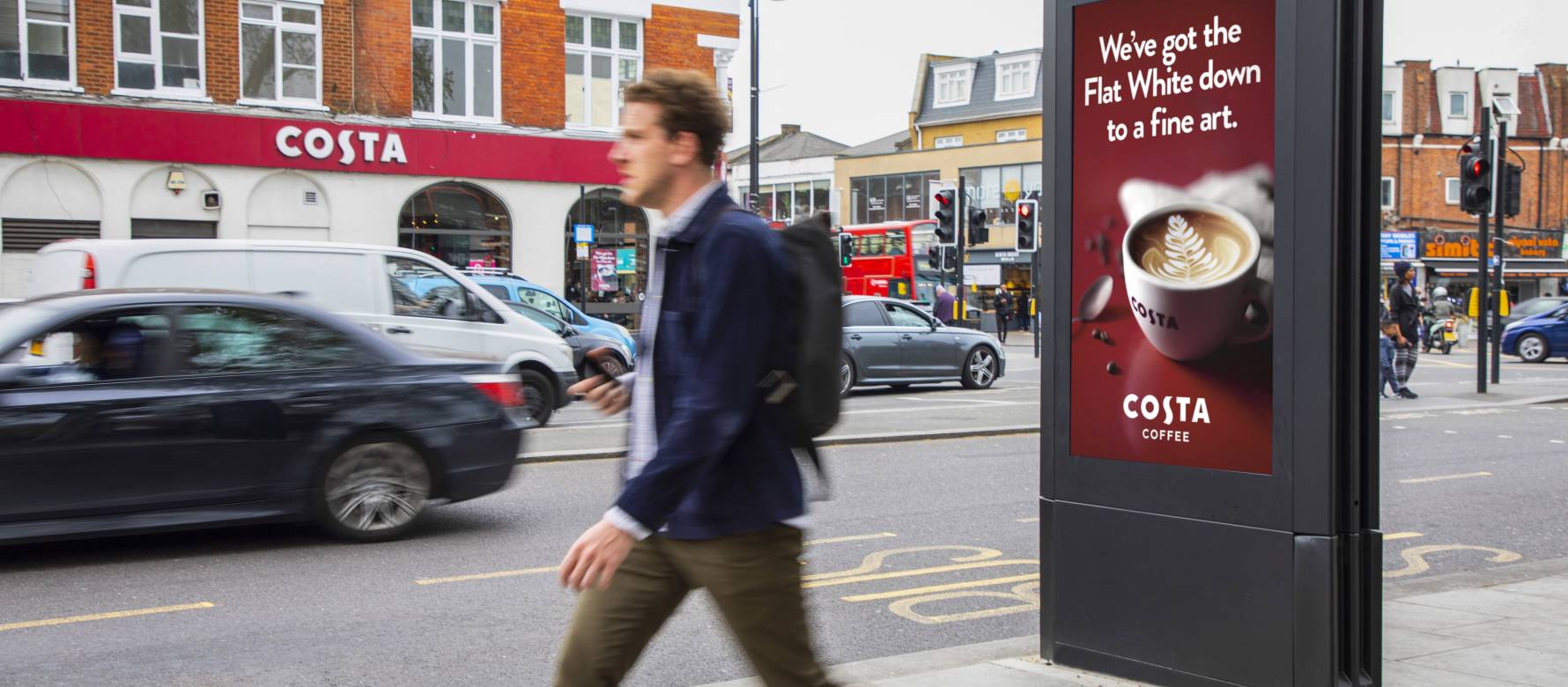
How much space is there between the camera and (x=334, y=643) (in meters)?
5.52

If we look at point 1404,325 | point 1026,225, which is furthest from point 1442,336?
point 1404,325

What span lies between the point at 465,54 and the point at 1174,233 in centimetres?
2458

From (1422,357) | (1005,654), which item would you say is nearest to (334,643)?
(1005,654)

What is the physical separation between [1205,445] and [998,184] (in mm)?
55812

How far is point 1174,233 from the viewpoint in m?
4.33

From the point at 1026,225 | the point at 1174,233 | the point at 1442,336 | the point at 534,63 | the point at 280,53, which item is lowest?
the point at 1442,336

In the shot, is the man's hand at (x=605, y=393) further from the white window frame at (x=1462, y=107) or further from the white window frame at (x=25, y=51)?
the white window frame at (x=1462, y=107)

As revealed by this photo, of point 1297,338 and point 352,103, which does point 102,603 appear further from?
point 352,103

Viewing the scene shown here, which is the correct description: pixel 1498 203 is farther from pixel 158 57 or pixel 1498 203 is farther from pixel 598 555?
pixel 158 57

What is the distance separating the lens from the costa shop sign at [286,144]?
23281mm

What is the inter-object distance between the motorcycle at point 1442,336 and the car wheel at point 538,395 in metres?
27.5

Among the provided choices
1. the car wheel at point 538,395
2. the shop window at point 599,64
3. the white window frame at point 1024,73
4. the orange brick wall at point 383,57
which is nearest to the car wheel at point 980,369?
the car wheel at point 538,395

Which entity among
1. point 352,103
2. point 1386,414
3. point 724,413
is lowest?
point 1386,414

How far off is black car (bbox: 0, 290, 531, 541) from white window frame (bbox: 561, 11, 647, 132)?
68.7 ft
